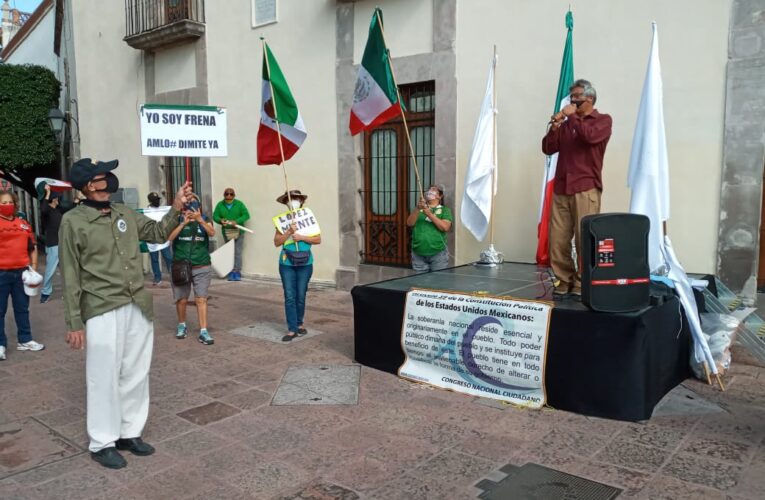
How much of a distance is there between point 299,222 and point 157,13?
323 inches

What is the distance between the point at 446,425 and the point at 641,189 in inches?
104

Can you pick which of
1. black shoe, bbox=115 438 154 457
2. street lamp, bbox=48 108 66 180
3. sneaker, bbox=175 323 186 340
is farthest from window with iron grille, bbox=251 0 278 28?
black shoe, bbox=115 438 154 457

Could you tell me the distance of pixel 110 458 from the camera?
367 cm

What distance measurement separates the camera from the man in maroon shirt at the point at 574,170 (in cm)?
473

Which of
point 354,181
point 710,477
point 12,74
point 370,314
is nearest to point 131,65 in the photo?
point 12,74

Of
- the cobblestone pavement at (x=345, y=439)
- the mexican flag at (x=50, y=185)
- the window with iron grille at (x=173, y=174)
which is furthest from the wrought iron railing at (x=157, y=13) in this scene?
the cobblestone pavement at (x=345, y=439)

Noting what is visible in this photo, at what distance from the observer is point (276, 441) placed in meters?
4.00

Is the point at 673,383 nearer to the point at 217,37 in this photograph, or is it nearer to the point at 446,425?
the point at 446,425

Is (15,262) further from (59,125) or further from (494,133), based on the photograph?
(59,125)

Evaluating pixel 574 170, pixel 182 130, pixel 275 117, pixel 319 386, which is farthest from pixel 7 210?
pixel 574 170

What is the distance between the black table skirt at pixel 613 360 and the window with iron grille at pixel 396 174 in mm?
4734

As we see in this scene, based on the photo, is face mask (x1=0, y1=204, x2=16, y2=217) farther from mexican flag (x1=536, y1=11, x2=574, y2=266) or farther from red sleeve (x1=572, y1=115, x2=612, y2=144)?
mexican flag (x1=536, y1=11, x2=574, y2=266)

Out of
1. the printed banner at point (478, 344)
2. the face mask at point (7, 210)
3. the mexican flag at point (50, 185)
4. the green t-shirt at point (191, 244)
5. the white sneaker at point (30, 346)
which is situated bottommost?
the white sneaker at point (30, 346)

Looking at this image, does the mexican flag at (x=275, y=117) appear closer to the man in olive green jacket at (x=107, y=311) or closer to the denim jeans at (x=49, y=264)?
the man in olive green jacket at (x=107, y=311)
